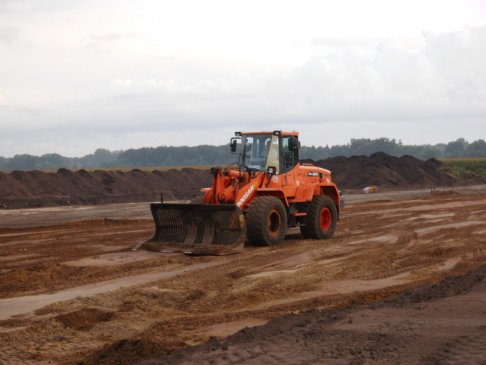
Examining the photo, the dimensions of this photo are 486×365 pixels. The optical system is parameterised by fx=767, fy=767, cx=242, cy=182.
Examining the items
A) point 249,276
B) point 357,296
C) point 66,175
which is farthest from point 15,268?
point 66,175

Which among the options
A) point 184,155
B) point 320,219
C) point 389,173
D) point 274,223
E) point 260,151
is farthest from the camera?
point 184,155

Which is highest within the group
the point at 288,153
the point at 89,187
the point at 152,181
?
the point at 288,153

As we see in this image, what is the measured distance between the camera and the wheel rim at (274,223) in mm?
16422

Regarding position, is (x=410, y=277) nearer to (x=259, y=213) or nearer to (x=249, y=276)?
(x=249, y=276)

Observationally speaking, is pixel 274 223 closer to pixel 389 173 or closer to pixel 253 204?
pixel 253 204

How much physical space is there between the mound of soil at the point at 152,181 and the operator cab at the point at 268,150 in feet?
70.3

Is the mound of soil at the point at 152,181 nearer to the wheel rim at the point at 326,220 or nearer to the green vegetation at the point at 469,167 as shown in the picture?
the green vegetation at the point at 469,167

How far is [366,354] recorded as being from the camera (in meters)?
6.76

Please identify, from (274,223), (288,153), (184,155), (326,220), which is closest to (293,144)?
(288,153)

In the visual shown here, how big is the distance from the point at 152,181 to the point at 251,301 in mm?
36292

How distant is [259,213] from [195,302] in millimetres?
5340

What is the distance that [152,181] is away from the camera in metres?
46.3

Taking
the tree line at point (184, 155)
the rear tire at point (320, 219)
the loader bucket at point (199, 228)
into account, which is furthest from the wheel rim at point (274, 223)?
the tree line at point (184, 155)

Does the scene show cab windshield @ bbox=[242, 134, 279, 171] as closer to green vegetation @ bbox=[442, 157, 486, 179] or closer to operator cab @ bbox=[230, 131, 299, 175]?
operator cab @ bbox=[230, 131, 299, 175]
